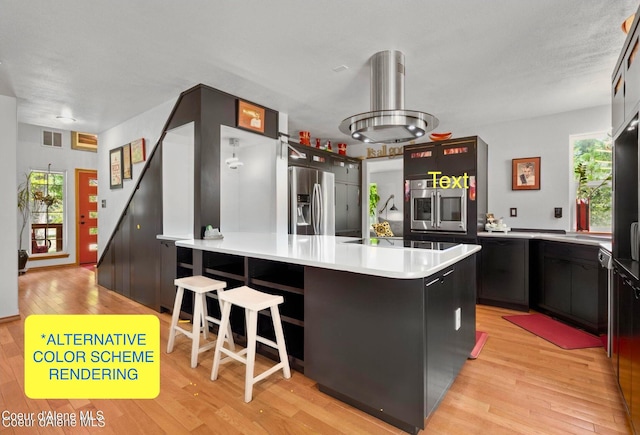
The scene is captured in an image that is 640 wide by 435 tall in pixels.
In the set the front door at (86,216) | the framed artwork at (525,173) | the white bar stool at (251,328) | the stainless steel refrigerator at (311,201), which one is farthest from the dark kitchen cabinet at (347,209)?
the front door at (86,216)

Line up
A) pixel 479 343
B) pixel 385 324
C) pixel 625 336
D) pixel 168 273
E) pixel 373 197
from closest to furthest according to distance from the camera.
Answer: pixel 385 324 < pixel 625 336 < pixel 479 343 < pixel 168 273 < pixel 373 197

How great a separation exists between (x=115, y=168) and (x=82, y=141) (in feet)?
9.66

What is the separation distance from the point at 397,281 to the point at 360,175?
15.8 feet

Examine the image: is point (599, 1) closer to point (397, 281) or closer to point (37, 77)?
point (397, 281)

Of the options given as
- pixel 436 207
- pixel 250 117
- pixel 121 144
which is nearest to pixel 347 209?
pixel 436 207

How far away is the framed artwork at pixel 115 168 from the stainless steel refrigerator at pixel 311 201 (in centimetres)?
245

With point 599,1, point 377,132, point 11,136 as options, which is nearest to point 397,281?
point 377,132

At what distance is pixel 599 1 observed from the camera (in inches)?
78.0

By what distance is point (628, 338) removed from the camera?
1.74 m

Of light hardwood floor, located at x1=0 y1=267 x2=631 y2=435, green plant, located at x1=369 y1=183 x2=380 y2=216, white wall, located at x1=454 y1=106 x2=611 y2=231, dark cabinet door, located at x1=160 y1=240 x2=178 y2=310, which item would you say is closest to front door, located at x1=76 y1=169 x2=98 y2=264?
dark cabinet door, located at x1=160 y1=240 x2=178 y2=310

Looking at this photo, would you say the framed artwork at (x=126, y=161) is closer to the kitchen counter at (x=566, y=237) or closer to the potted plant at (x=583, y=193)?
the kitchen counter at (x=566, y=237)

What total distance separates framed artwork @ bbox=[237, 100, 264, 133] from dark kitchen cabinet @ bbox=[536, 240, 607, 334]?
141 inches

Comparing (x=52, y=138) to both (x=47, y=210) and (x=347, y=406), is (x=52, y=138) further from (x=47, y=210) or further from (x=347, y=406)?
(x=347, y=406)

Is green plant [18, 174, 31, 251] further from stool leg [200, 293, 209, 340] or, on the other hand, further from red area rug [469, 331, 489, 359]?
red area rug [469, 331, 489, 359]
